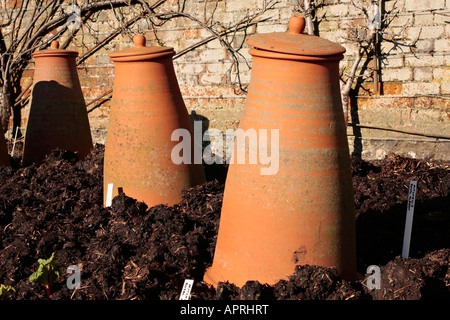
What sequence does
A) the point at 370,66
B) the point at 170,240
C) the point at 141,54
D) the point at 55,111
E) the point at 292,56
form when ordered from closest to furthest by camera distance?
the point at 292,56 < the point at 170,240 < the point at 141,54 < the point at 55,111 < the point at 370,66

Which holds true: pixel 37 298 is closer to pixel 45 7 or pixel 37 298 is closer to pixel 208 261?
pixel 208 261

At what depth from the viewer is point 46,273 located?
2480 mm

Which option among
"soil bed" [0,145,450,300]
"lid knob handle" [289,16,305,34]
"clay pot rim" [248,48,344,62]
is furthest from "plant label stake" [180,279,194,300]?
"lid knob handle" [289,16,305,34]

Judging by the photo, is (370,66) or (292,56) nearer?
(292,56)

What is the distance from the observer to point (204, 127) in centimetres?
600

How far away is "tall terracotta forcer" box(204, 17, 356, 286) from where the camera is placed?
2283 mm

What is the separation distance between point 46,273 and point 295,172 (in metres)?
1.32

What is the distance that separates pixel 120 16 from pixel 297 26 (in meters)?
4.40

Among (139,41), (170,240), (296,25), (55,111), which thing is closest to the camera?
(296,25)

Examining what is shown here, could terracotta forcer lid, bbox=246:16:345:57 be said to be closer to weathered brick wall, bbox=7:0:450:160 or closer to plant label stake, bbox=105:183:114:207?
plant label stake, bbox=105:183:114:207

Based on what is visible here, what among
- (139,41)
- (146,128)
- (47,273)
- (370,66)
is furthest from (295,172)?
(370,66)

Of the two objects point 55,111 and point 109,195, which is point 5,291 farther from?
point 55,111

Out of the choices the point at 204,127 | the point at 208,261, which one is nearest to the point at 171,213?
the point at 208,261

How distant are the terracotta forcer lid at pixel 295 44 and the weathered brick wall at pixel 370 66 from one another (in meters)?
3.00
